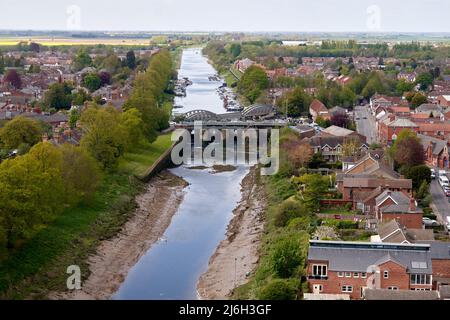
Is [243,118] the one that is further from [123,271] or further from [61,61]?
[61,61]

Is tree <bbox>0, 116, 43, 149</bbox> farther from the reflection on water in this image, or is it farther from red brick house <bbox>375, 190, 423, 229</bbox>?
the reflection on water

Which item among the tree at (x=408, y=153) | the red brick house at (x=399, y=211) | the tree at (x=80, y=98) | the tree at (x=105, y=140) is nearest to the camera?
the red brick house at (x=399, y=211)

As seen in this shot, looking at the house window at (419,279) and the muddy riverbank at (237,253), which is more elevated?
the house window at (419,279)

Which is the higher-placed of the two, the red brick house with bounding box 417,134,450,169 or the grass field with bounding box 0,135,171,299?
the red brick house with bounding box 417,134,450,169

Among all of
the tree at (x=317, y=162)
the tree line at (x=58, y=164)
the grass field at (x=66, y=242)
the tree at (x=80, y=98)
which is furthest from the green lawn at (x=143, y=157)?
the tree at (x=80, y=98)

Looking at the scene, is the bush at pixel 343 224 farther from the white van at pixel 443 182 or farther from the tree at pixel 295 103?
the tree at pixel 295 103

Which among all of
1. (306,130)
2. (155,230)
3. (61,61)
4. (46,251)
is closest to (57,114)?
(306,130)

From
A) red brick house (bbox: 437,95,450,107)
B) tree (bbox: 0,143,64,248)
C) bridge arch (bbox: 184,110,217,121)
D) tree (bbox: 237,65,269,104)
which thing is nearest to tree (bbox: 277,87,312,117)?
bridge arch (bbox: 184,110,217,121)
